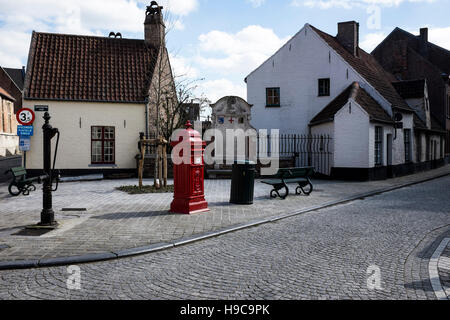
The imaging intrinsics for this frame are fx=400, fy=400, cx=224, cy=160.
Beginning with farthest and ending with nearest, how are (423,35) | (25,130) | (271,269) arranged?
(423,35)
(25,130)
(271,269)

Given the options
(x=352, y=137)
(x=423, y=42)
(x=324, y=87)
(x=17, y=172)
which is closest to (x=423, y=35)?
(x=423, y=42)

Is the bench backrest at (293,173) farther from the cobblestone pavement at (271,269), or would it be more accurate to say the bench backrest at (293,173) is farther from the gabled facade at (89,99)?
the gabled facade at (89,99)

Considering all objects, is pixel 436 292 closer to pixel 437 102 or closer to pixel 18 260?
pixel 18 260

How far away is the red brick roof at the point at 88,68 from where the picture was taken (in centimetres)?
1948

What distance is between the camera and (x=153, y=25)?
22797 mm

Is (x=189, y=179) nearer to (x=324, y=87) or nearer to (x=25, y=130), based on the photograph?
(x=25, y=130)

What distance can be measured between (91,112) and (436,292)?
59.6 ft

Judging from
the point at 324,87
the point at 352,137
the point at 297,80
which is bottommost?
the point at 352,137

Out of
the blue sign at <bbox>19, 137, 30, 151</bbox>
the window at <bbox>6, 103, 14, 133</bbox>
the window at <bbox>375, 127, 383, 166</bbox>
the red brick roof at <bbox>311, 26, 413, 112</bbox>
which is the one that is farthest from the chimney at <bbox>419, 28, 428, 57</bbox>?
the window at <bbox>6, 103, 14, 133</bbox>

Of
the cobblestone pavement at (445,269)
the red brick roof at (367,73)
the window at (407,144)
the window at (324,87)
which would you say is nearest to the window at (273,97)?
the window at (324,87)

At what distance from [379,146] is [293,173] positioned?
9200mm

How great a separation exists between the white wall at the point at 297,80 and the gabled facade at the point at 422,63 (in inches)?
529

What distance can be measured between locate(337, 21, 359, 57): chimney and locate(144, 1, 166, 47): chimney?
11.6 metres
